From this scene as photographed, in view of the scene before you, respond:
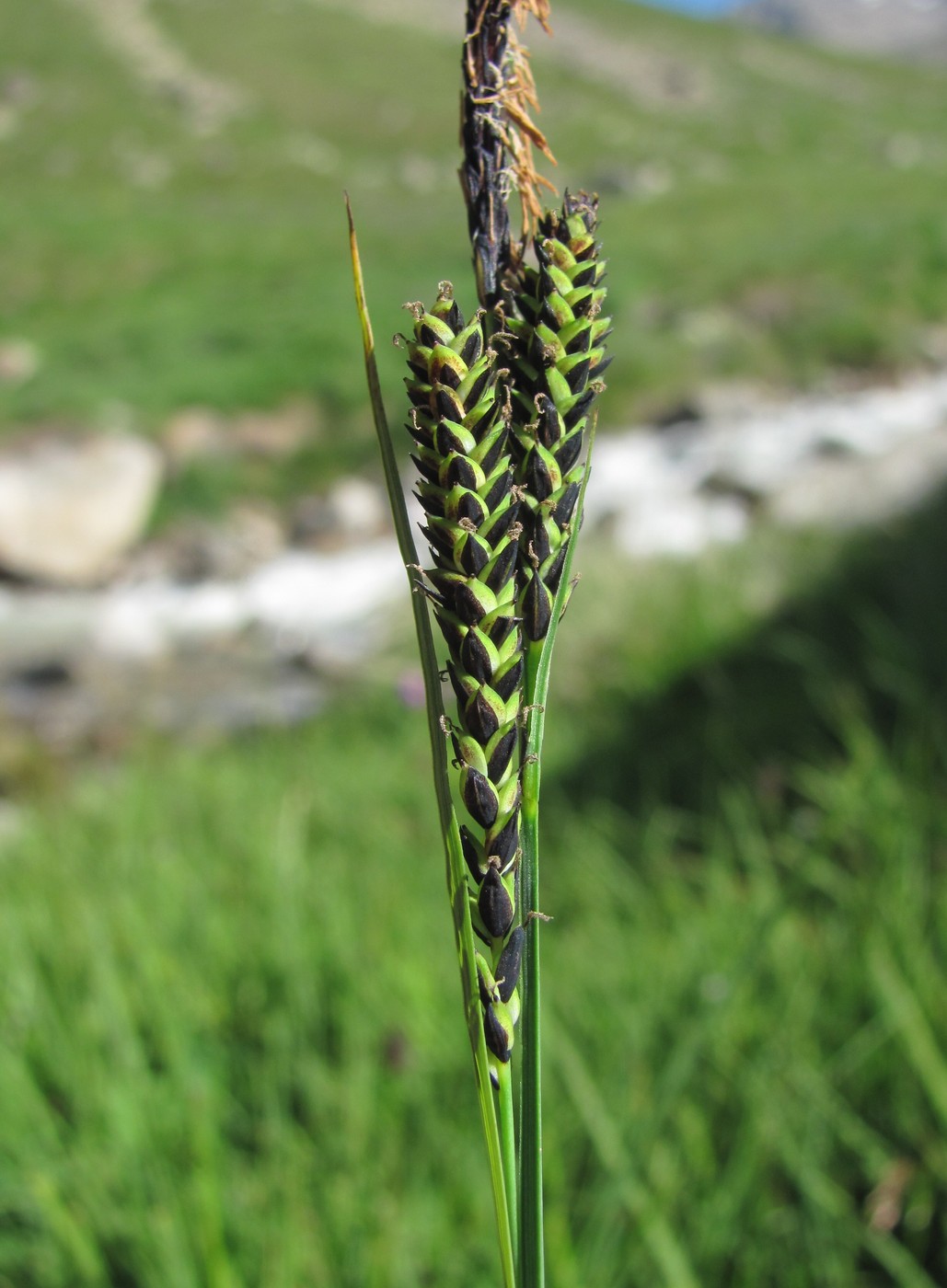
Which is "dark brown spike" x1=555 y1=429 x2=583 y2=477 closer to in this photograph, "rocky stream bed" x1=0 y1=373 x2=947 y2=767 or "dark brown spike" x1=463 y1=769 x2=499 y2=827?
"dark brown spike" x1=463 y1=769 x2=499 y2=827

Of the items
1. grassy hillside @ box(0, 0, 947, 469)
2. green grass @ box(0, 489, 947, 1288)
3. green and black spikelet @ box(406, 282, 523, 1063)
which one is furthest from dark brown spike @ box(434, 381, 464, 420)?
grassy hillside @ box(0, 0, 947, 469)

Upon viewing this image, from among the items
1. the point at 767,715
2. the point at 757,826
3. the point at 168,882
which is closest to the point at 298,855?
the point at 168,882

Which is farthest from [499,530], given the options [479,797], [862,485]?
[862,485]

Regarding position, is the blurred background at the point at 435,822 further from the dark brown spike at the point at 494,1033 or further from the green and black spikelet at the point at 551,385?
the green and black spikelet at the point at 551,385

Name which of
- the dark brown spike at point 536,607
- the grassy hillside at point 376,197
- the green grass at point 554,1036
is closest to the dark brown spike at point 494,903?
the dark brown spike at point 536,607

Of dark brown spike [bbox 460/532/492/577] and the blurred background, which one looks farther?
the blurred background

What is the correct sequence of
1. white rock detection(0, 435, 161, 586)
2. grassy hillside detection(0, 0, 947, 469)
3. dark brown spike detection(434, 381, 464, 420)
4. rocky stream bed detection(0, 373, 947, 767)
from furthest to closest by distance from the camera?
1. grassy hillside detection(0, 0, 947, 469)
2. white rock detection(0, 435, 161, 586)
3. rocky stream bed detection(0, 373, 947, 767)
4. dark brown spike detection(434, 381, 464, 420)
